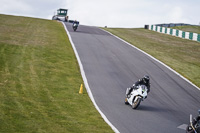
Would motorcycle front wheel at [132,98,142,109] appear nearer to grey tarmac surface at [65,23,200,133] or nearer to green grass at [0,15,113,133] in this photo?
grey tarmac surface at [65,23,200,133]

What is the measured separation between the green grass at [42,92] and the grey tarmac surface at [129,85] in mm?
940

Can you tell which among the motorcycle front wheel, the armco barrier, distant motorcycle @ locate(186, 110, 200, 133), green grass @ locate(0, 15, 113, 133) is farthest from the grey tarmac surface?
the armco barrier

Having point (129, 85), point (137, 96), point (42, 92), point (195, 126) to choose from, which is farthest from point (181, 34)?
point (195, 126)

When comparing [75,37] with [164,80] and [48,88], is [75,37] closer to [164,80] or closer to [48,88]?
[164,80]

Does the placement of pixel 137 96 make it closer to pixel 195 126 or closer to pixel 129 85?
pixel 195 126

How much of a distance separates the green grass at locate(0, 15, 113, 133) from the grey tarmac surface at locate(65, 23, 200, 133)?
94 centimetres

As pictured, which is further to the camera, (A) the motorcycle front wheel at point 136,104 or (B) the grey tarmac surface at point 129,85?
(A) the motorcycle front wheel at point 136,104

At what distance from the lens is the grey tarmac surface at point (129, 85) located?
1425 centimetres

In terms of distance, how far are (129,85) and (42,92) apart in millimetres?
6350

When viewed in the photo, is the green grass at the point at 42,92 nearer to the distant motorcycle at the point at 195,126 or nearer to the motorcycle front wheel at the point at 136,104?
the motorcycle front wheel at the point at 136,104

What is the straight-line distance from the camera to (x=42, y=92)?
1730 cm

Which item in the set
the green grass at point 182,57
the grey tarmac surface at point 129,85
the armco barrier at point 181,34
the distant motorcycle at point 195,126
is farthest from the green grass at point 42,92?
the armco barrier at point 181,34

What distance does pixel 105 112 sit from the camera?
15180 mm

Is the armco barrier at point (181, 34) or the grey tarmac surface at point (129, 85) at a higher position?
the armco barrier at point (181, 34)
